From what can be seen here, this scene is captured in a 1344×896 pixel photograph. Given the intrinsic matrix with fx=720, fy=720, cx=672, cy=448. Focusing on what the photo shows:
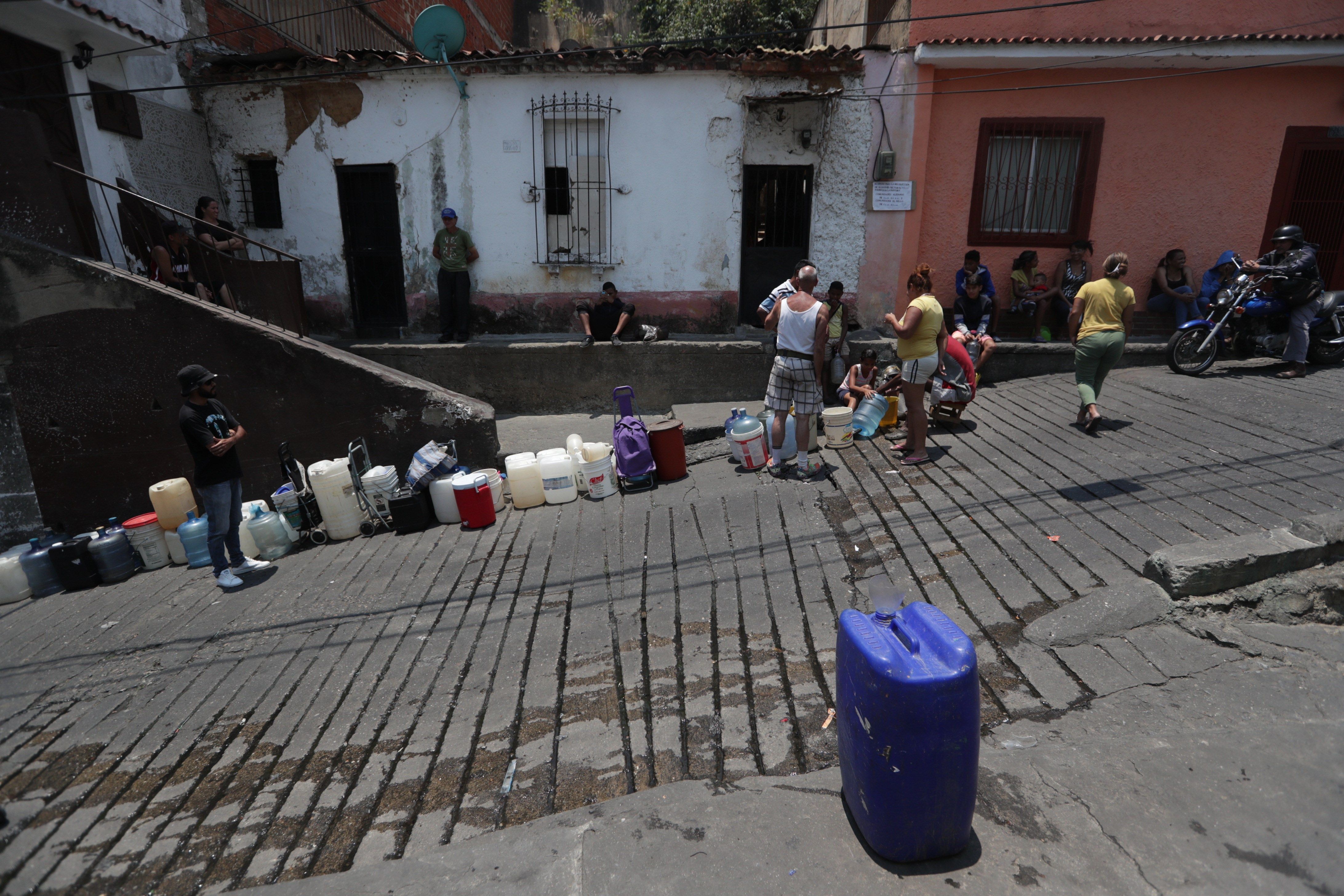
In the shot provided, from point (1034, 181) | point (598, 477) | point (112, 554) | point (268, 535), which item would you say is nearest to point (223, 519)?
point (268, 535)

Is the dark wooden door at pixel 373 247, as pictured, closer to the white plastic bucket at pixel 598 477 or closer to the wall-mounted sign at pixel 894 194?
the white plastic bucket at pixel 598 477

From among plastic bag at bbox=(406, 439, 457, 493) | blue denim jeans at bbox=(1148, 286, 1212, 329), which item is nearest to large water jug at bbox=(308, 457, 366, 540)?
plastic bag at bbox=(406, 439, 457, 493)

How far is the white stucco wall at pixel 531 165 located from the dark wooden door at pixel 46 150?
8.15 ft

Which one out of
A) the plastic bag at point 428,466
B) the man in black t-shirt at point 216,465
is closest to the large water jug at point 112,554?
the man in black t-shirt at point 216,465

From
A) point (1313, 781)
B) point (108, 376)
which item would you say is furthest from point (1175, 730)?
point (108, 376)

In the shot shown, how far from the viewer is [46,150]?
748 centimetres

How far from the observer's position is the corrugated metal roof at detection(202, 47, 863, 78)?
10312 millimetres

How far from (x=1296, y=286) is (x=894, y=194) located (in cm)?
499

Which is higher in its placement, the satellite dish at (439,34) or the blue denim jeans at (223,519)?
the satellite dish at (439,34)

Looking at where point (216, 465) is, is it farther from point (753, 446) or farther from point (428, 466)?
point (753, 446)

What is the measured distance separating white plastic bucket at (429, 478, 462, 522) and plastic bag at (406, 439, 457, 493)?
76 mm

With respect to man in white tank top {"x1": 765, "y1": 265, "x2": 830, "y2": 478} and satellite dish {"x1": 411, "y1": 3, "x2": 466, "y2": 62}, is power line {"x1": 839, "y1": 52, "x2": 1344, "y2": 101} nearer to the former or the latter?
man in white tank top {"x1": 765, "y1": 265, "x2": 830, "y2": 478}

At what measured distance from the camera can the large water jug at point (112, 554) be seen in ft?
23.7

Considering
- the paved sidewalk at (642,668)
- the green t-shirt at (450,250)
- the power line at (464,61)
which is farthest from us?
the green t-shirt at (450,250)
